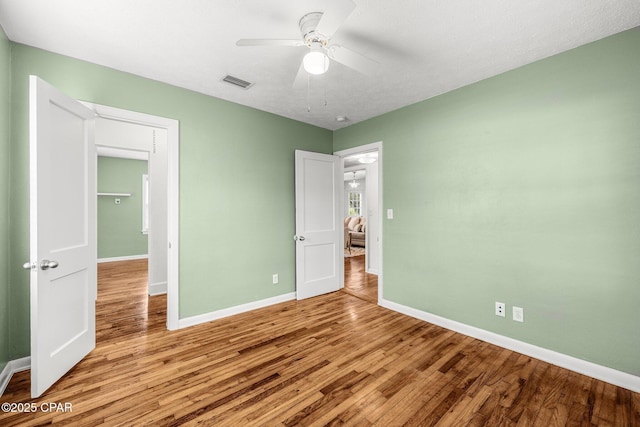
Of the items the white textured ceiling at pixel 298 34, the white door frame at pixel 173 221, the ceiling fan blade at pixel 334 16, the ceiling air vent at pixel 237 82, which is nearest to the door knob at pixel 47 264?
the white door frame at pixel 173 221

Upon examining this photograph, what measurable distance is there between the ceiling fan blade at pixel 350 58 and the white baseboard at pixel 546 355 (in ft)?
8.68

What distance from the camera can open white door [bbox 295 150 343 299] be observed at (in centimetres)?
383

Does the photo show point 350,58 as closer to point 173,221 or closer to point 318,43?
point 318,43

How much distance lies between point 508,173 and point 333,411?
247 cm

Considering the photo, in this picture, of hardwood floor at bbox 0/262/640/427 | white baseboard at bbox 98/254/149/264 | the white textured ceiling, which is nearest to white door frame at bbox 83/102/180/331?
hardwood floor at bbox 0/262/640/427

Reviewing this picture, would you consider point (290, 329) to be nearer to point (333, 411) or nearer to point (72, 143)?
point (333, 411)

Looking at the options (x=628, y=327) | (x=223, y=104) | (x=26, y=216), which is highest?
(x=223, y=104)

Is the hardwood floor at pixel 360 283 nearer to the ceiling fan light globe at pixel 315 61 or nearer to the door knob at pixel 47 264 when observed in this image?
the ceiling fan light globe at pixel 315 61

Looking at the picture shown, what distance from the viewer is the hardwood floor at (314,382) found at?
168cm

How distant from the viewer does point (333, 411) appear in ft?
5.65

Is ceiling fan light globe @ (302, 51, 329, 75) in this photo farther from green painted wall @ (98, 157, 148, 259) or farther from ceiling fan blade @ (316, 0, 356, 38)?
green painted wall @ (98, 157, 148, 259)

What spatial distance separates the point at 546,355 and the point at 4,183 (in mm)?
4525

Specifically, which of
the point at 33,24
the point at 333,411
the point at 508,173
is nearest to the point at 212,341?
the point at 333,411

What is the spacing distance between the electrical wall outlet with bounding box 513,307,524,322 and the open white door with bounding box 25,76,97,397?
3.71 metres
